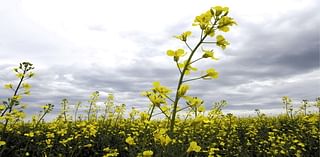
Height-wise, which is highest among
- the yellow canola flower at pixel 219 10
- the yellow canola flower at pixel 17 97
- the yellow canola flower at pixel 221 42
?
the yellow canola flower at pixel 219 10

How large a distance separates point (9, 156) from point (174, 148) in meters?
3.93

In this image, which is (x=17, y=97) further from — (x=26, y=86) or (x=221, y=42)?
(x=221, y=42)

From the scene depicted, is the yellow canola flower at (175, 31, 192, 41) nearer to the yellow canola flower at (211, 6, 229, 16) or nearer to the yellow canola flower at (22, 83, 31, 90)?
the yellow canola flower at (211, 6, 229, 16)

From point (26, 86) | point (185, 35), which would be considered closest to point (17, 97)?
point (26, 86)

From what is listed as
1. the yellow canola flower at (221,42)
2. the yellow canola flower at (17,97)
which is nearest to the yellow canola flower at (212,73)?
the yellow canola flower at (221,42)

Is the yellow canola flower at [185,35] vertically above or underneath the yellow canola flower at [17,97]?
above

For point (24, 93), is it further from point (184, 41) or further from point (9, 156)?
point (184, 41)

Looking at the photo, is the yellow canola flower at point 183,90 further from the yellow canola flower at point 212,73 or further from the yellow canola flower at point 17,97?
the yellow canola flower at point 17,97

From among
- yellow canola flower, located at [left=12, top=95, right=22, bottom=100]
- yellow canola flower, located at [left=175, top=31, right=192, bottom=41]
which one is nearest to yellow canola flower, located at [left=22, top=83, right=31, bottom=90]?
yellow canola flower, located at [left=12, top=95, right=22, bottom=100]

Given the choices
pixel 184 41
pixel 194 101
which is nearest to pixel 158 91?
pixel 194 101

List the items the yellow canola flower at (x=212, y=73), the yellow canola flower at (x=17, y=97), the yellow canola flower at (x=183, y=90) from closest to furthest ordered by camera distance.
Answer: the yellow canola flower at (x=183, y=90), the yellow canola flower at (x=212, y=73), the yellow canola flower at (x=17, y=97)

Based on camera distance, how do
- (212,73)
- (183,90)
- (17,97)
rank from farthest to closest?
(17,97)
(212,73)
(183,90)

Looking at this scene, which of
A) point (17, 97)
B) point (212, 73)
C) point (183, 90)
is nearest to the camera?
point (183, 90)

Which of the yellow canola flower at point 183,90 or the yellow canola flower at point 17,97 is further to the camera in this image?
the yellow canola flower at point 17,97
